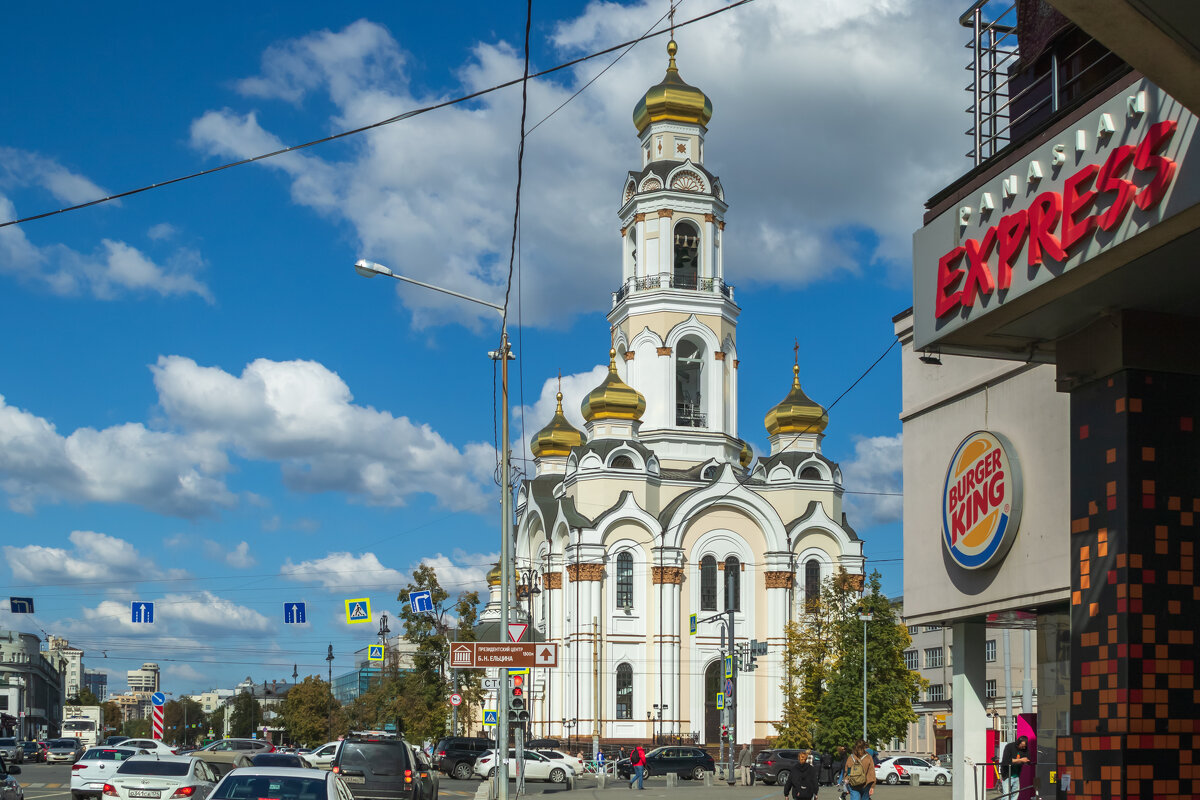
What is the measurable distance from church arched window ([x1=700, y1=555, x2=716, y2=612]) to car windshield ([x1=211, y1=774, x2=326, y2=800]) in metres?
55.1

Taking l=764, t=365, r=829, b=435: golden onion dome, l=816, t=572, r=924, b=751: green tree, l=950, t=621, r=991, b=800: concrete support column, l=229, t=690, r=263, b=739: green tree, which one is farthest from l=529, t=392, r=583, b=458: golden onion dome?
l=229, t=690, r=263, b=739: green tree

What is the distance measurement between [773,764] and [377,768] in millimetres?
27730

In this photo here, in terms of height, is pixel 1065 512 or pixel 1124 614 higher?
pixel 1065 512

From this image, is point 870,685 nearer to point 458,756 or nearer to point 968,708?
point 458,756

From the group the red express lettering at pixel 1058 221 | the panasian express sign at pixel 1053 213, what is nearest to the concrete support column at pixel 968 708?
the panasian express sign at pixel 1053 213

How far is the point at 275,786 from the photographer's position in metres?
13.9

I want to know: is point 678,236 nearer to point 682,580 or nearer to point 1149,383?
point 682,580

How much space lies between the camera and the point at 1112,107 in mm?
10375

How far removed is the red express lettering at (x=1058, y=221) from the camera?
971 centimetres

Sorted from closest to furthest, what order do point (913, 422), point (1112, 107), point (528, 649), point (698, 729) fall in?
point (1112, 107) → point (913, 422) → point (528, 649) → point (698, 729)

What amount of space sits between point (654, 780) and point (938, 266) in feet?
138

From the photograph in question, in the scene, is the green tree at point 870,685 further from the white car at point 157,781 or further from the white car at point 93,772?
the white car at point 157,781

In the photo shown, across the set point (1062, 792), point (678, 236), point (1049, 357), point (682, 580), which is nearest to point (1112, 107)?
point (1049, 357)

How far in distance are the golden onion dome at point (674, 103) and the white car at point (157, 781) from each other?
57461 mm
